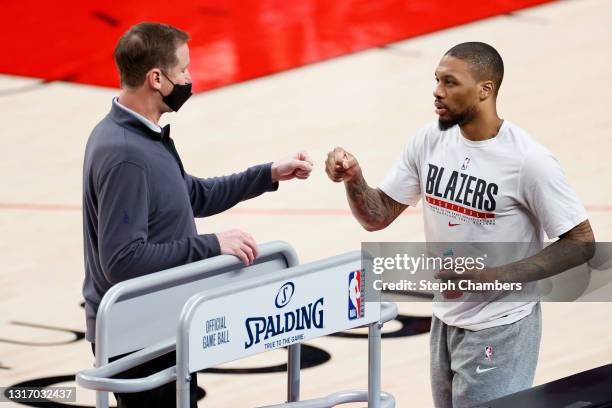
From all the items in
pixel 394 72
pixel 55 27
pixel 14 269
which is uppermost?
pixel 55 27

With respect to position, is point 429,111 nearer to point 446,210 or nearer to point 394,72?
point 394,72

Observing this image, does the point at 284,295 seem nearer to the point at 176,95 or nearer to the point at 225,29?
the point at 176,95

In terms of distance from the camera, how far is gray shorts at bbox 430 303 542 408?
13.1 ft

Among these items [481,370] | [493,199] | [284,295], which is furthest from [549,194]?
[284,295]

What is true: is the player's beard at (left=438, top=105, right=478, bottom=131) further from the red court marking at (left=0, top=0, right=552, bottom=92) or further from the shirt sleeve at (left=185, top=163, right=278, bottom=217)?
the red court marking at (left=0, top=0, right=552, bottom=92)

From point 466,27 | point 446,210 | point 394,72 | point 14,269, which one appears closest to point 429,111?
point 394,72

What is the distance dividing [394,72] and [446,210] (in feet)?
22.1

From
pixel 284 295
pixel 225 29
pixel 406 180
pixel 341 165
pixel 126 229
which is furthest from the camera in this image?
pixel 225 29

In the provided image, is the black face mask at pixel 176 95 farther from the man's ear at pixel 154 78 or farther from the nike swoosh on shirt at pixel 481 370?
the nike swoosh on shirt at pixel 481 370

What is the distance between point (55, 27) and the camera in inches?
457

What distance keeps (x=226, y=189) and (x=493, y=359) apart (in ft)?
3.70

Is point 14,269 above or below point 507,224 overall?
above

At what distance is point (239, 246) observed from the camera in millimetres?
3855

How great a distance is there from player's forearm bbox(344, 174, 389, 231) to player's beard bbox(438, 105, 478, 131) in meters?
0.37
